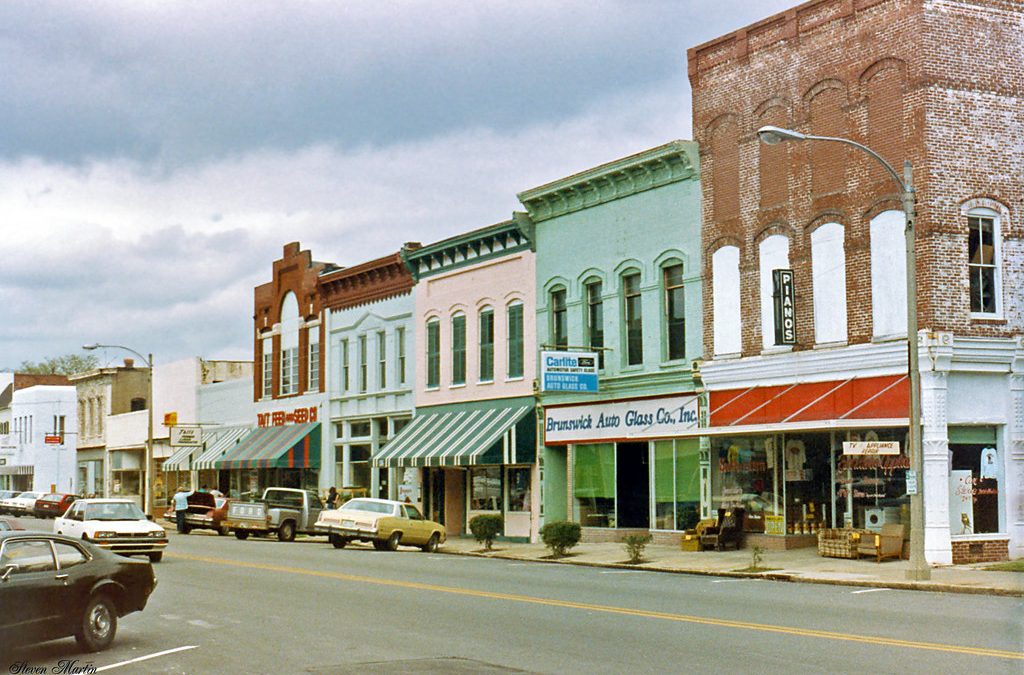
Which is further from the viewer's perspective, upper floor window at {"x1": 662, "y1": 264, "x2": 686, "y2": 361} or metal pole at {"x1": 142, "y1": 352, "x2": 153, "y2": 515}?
metal pole at {"x1": 142, "y1": 352, "x2": 153, "y2": 515}

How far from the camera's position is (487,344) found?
134 feet

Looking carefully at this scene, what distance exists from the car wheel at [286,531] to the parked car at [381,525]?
4297 millimetres

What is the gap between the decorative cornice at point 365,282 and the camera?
45906 millimetres

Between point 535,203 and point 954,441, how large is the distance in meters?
16.3

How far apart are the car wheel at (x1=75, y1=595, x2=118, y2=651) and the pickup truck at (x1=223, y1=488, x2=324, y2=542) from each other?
25.8 meters

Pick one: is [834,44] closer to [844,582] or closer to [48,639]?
[844,582]

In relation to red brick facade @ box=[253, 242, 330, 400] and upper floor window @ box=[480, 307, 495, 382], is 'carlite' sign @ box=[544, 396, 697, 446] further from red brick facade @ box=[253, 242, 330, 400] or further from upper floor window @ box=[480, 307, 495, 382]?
red brick facade @ box=[253, 242, 330, 400]

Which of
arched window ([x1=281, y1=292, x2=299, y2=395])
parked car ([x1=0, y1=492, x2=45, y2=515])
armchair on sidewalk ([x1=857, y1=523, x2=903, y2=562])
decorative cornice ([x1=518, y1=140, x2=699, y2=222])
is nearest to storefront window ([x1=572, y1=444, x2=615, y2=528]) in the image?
decorative cornice ([x1=518, y1=140, x2=699, y2=222])

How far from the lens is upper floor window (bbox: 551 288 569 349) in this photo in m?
37.4

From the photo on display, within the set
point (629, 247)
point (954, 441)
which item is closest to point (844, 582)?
point (954, 441)

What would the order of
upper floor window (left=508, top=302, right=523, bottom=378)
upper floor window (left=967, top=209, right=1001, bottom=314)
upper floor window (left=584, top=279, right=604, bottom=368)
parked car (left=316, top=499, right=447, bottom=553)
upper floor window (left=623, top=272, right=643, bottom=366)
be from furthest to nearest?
upper floor window (left=508, top=302, right=523, bottom=378) → upper floor window (left=584, top=279, right=604, bottom=368) → parked car (left=316, top=499, right=447, bottom=553) → upper floor window (left=623, top=272, right=643, bottom=366) → upper floor window (left=967, top=209, right=1001, bottom=314)

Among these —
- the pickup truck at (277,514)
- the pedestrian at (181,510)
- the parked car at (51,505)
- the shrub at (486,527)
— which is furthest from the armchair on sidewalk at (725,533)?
the parked car at (51,505)

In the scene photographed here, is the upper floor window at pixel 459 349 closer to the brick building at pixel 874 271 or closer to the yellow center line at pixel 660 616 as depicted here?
the brick building at pixel 874 271

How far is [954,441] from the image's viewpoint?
85.1ft
